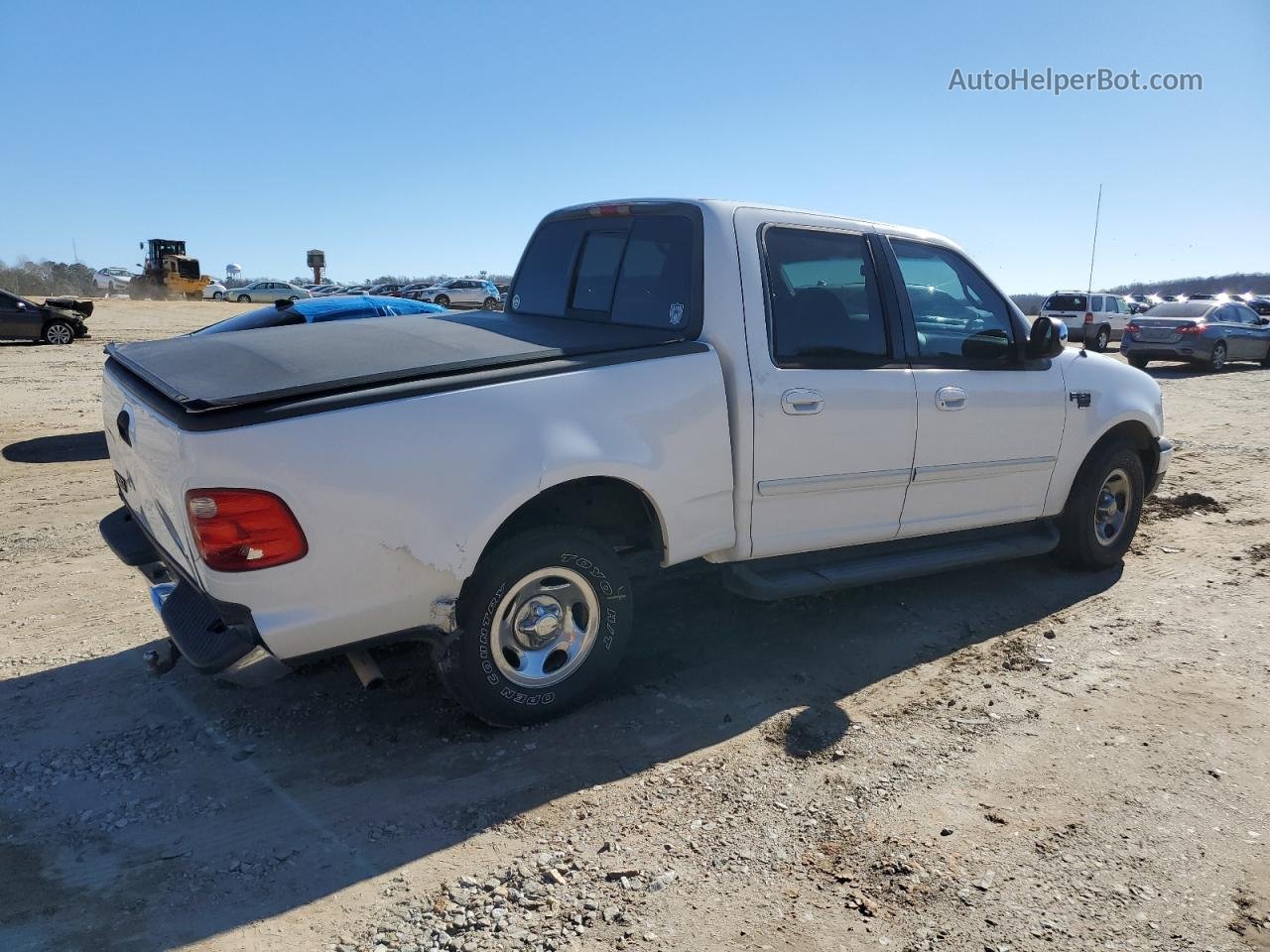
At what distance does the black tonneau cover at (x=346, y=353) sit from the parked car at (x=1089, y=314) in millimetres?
26271

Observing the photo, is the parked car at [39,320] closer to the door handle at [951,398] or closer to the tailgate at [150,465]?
the tailgate at [150,465]

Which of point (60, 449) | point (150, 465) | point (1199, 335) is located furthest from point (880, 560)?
point (1199, 335)

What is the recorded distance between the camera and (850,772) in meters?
3.41

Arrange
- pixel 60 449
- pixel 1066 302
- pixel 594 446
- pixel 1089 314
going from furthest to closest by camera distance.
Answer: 1. pixel 1066 302
2. pixel 1089 314
3. pixel 60 449
4. pixel 594 446

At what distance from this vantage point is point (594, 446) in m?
3.46

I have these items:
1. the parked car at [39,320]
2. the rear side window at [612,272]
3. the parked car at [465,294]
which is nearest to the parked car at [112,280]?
the parked car at [465,294]

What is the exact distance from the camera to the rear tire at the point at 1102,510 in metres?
5.50

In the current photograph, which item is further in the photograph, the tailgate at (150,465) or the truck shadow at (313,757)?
the tailgate at (150,465)

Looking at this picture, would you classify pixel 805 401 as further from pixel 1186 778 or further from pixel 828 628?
pixel 1186 778

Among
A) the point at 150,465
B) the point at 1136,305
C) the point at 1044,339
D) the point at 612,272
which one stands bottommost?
the point at 150,465

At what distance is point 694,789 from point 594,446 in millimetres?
1311

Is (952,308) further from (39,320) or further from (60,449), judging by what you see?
(39,320)

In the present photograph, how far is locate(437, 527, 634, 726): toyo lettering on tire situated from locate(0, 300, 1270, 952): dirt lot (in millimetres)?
193

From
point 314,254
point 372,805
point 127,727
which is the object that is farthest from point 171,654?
point 314,254
